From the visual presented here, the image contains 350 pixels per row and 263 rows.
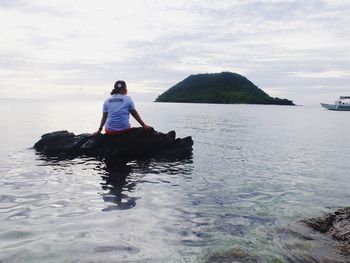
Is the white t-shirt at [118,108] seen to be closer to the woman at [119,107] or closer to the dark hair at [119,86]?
the woman at [119,107]

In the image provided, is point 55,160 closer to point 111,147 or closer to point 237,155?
point 111,147

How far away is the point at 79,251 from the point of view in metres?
7.98

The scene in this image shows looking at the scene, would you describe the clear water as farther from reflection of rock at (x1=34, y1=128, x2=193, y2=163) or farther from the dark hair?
the dark hair

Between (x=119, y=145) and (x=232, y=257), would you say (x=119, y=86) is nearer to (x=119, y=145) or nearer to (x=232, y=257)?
(x=119, y=145)

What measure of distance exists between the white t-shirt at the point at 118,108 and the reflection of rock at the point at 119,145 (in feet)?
4.11

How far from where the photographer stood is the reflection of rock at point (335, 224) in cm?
918

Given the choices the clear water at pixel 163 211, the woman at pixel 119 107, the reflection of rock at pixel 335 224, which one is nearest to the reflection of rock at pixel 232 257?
the clear water at pixel 163 211

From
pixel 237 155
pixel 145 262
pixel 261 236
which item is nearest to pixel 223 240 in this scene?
pixel 261 236

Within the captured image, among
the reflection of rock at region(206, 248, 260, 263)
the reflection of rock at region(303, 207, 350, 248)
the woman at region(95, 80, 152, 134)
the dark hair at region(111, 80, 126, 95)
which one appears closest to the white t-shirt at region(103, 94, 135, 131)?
the woman at region(95, 80, 152, 134)

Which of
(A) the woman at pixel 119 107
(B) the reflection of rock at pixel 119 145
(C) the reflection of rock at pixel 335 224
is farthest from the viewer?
(B) the reflection of rock at pixel 119 145

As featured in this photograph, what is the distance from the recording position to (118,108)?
60.8 feet

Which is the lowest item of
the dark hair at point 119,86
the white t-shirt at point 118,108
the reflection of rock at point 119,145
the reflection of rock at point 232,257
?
the reflection of rock at point 232,257

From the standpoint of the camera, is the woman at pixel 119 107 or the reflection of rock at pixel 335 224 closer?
the reflection of rock at pixel 335 224

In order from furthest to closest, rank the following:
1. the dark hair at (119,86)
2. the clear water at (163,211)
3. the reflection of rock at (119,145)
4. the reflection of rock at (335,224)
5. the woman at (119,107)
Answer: the reflection of rock at (119,145)
the woman at (119,107)
the dark hair at (119,86)
the reflection of rock at (335,224)
the clear water at (163,211)
